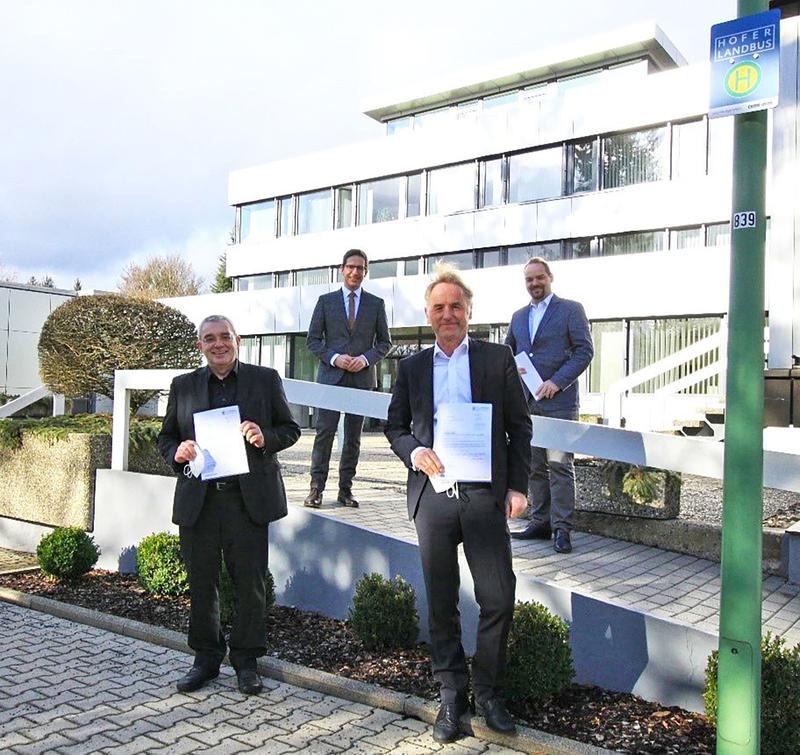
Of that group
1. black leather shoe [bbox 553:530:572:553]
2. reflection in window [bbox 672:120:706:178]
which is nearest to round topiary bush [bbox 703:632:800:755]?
black leather shoe [bbox 553:530:572:553]

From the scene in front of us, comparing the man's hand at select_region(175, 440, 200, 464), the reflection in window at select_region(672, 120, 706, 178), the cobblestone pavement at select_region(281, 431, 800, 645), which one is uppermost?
the reflection in window at select_region(672, 120, 706, 178)

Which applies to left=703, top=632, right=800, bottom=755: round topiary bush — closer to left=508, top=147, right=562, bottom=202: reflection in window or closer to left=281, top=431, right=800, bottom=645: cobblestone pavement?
left=281, top=431, right=800, bottom=645: cobblestone pavement

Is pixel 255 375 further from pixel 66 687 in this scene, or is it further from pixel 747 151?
pixel 747 151

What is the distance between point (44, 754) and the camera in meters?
3.76

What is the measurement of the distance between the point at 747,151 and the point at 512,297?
66.0 ft

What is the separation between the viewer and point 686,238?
68.7 feet

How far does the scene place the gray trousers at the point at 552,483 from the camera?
18.2ft

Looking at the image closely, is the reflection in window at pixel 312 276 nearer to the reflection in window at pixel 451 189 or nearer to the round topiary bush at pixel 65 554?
the reflection in window at pixel 451 189

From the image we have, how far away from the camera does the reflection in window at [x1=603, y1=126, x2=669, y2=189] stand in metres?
21.5

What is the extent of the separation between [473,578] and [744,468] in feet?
4.31

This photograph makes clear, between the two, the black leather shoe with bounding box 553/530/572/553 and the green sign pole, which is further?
the black leather shoe with bounding box 553/530/572/553

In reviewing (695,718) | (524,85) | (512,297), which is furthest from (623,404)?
(524,85)

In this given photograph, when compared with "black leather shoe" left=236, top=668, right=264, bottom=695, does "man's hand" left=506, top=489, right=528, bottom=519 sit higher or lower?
higher

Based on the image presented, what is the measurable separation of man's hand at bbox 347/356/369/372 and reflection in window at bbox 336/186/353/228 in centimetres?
2336
